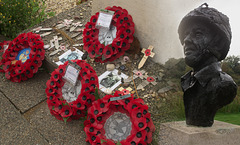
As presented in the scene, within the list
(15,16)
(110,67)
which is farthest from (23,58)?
(110,67)

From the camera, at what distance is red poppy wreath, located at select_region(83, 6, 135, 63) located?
3.20 metres

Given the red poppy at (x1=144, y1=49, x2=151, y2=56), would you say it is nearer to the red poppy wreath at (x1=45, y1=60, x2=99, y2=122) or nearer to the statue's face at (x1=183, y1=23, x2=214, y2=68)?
the red poppy wreath at (x1=45, y1=60, x2=99, y2=122)

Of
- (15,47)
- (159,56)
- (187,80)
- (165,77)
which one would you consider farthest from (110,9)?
(187,80)

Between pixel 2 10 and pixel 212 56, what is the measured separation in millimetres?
3878

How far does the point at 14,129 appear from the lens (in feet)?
9.11

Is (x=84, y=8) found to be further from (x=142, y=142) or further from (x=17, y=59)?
(x=142, y=142)

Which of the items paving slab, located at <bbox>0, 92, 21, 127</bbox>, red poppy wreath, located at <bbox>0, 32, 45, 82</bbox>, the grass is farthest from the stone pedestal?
red poppy wreath, located at <bbox>0, 32, 45, 82</bbox>

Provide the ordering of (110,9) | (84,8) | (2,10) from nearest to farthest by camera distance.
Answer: (110,9) < (2,10) < (84,8)

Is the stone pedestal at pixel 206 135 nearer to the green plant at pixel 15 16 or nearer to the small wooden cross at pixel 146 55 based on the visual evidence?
the small wooden cross at pixel 146 55

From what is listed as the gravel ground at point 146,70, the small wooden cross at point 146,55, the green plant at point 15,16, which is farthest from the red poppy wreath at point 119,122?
the green plant at point 15,16

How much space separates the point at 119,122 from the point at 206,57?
4.09 ft

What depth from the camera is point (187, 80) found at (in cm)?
190

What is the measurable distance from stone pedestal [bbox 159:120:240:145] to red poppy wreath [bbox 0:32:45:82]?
2256mm

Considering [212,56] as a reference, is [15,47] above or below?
below
